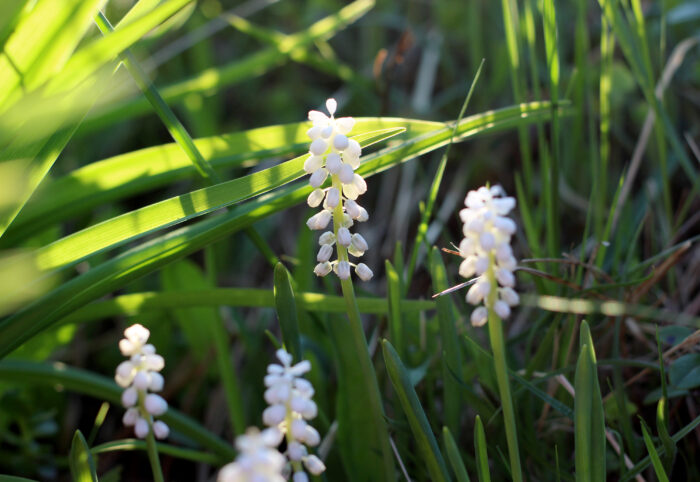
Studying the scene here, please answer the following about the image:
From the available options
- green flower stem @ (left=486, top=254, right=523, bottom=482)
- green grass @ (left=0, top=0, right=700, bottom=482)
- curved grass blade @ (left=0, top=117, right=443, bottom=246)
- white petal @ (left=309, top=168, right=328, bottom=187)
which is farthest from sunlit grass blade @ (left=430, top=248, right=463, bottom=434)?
curved grass blade @ (left=0, top=117, right=443, bottom=246)

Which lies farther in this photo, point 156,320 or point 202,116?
point 202,116

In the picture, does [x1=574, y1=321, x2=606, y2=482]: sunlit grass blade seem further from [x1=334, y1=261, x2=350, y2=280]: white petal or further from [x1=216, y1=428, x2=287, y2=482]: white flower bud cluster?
[x1=216, y1=428, x2=287, y2=482]: white flower bud cluster

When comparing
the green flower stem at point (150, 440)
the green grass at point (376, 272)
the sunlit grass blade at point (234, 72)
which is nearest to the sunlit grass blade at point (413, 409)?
the green grass at point (376, 272)

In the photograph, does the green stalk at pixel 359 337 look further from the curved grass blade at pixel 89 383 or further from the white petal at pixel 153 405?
the curved grass blade at pixel 89 383

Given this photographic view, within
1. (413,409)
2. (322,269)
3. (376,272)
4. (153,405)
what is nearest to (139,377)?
(153,405)

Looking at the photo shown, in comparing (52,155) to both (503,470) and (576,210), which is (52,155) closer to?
(503,470)

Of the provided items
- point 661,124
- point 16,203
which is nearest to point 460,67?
point 661,124
